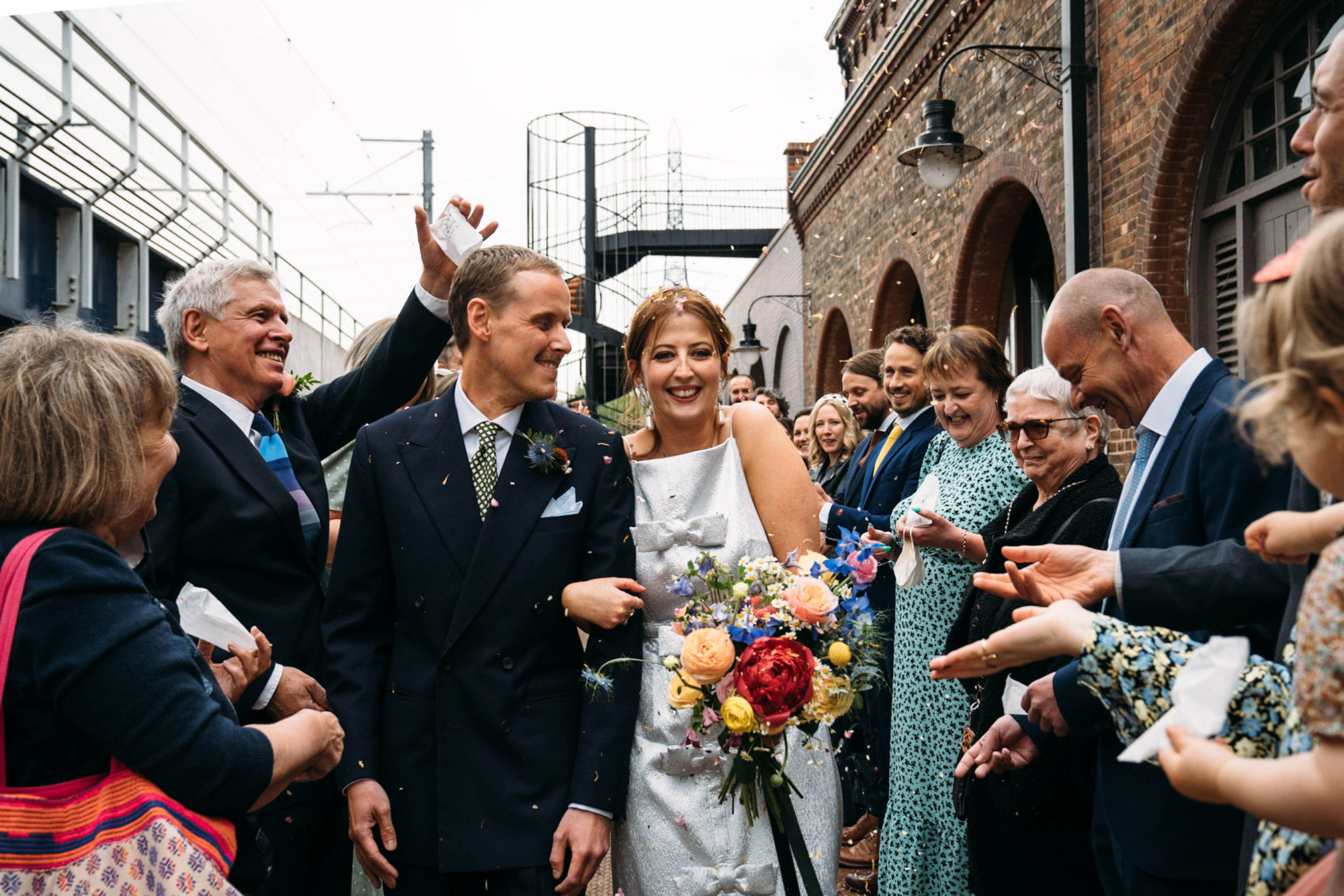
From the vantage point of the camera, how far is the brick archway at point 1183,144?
18.0ft

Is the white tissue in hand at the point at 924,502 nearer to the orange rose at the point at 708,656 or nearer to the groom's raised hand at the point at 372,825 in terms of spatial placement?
the orange rose at the point at 708,656

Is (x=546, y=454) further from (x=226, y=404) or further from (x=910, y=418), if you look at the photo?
(x=910, y=418)

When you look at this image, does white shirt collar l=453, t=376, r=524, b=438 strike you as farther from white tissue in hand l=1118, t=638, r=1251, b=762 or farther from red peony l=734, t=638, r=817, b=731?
white tissue in hand l=1118, t=638, r=1251, b=762

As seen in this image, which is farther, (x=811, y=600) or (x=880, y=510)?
(x=880, y=510)

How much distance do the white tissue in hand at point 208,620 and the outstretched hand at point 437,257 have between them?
4.38ft

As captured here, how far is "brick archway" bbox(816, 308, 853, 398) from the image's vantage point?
594 inches

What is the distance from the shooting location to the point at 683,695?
2.04 metres

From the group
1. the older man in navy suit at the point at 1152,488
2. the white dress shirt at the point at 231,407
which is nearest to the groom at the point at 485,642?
the white dress shirt at the point at 231,407

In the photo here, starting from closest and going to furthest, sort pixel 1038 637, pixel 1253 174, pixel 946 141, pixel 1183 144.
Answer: pixel 1038 637
pixel 1253 174
pixel 1183 144
pixel 946 141

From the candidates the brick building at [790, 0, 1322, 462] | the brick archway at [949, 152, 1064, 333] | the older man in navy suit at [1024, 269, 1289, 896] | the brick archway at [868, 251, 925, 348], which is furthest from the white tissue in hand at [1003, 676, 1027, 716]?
the brick archway at [868, 251, 925, 348]

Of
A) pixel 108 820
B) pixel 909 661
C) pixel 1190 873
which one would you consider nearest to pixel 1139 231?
pixel 909 661

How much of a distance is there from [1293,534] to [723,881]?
4.78 ft

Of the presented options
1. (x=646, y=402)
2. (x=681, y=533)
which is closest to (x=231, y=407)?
(x=646, y=402)

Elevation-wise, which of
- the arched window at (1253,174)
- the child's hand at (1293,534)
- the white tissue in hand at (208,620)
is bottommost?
the white tissue in hand at (208,620)
